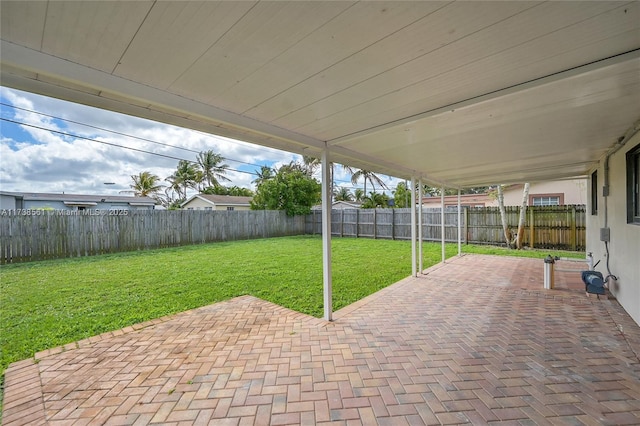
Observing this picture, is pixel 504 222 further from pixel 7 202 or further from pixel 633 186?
pixel 7 202

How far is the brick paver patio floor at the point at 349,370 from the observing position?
189 centimetres

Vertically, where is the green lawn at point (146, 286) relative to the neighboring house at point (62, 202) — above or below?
below

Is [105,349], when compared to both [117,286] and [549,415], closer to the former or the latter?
[117,286]

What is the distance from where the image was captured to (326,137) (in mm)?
3242

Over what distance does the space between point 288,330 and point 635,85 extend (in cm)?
377

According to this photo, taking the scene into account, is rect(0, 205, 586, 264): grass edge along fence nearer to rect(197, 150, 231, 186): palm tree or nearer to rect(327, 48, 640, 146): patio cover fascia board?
rect(327, 48, 640, 146): patio cover fascia board

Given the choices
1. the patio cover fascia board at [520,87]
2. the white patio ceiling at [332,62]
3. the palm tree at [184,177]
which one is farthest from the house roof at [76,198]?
the patio cover fascia board at [520,87]

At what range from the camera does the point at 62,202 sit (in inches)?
714

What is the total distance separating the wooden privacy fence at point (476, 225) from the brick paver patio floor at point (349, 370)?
7.00m

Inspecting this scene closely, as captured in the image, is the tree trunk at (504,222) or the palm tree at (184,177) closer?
the tree trunk at (504,222)

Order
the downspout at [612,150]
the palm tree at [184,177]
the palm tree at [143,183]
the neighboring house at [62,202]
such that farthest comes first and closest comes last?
the palm tree at [184,177]
the palm tree at [143,183]
the neighboring house at [62,202]
the downspout at [612,150]

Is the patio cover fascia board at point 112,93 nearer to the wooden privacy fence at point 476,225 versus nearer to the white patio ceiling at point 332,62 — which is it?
the white patio ceiling at point 332,62

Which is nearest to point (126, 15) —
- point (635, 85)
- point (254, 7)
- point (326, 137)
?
point (254, 7)

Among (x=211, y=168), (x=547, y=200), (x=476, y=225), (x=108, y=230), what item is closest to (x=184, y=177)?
(x=211, y=168)
